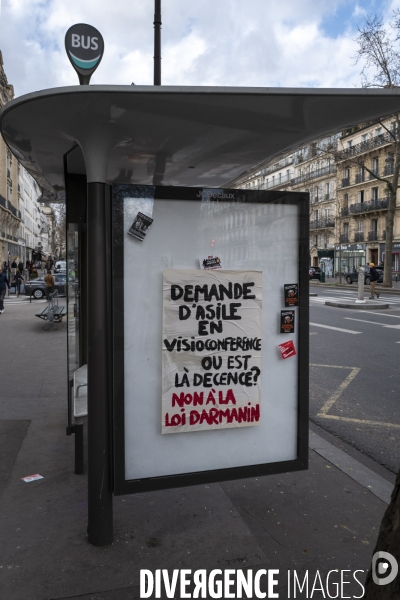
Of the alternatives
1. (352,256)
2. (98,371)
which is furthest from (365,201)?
(98,371)

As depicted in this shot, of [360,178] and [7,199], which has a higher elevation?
[360,178]

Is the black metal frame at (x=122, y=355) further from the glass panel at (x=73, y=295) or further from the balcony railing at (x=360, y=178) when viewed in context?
the balcony railing at (x=360, y=178)

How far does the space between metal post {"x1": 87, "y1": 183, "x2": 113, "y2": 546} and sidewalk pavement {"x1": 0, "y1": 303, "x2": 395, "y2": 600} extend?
0.20 meters

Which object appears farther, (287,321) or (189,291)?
(287,321)

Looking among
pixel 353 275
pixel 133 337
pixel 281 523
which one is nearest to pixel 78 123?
pixel 133 337

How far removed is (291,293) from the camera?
3.62 metres

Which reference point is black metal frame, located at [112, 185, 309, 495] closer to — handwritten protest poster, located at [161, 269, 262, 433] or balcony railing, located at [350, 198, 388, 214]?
handwritten protest poster, located at [161, 269, 262, 433]

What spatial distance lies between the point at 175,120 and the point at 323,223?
5762 cm

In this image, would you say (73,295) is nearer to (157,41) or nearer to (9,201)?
(157,41)

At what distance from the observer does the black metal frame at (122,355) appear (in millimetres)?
3218

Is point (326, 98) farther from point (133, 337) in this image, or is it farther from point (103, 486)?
point (103, 486)

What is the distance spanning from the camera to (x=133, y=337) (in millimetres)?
3312

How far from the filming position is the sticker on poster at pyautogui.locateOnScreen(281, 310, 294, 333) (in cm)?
360

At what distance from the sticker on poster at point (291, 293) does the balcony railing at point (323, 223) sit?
178 feet
